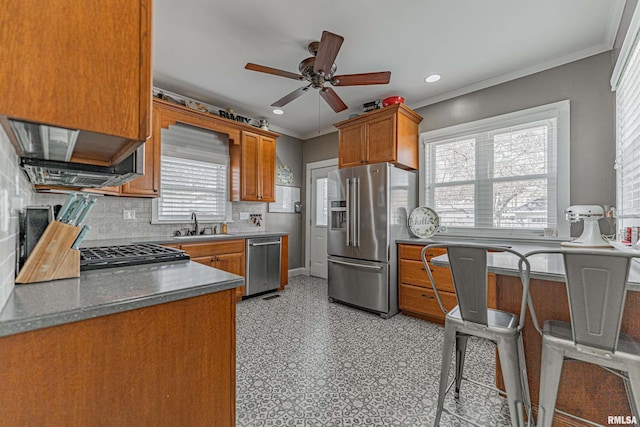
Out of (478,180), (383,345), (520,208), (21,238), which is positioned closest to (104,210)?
(21,238)

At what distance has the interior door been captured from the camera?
515 centimetres

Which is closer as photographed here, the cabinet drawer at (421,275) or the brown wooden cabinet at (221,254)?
the cabinet drawer at (421,275)

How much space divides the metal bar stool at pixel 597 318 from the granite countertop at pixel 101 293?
4.35ft

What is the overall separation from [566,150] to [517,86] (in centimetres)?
87

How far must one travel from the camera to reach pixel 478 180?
331 centimetres

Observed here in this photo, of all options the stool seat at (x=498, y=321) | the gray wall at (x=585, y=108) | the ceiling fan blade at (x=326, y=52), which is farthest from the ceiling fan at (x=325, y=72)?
the stool seat at (x=498, y=321)

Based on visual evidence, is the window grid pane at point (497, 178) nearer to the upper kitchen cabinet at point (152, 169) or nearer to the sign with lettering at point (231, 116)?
the sign with lettering at point (231, 116)

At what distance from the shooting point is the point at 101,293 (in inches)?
37.5

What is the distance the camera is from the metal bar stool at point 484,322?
1.27 meters

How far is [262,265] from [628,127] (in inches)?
151

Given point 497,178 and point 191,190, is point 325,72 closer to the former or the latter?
point 497,178

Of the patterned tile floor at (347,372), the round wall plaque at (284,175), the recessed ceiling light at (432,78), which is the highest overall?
the recessed ceiling light at (432,78)

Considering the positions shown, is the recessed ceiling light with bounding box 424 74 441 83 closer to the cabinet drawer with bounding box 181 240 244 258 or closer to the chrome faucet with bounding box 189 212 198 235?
the cabinet drawer with bounding box 181 240 244 258

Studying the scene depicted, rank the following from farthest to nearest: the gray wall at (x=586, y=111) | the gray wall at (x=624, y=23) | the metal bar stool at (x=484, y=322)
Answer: the gray wall at (x=586, y=111) < the gray wall at (x=624, y=23) < the metal bar stool at (x=484, y=322)
